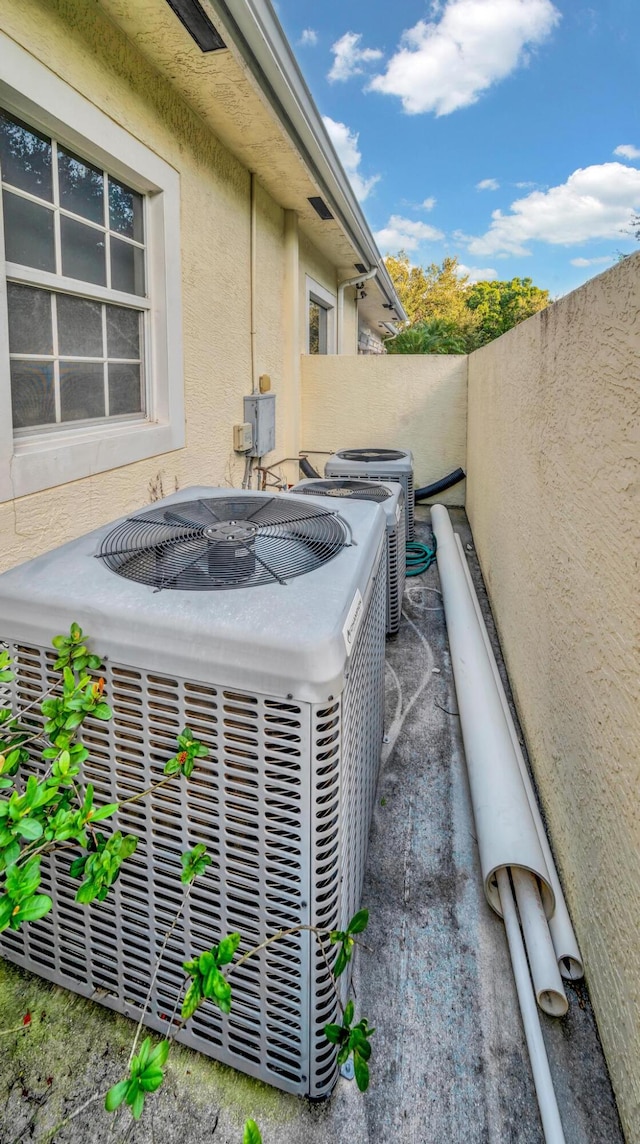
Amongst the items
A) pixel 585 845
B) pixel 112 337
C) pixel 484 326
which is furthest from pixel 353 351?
pixel 484 326

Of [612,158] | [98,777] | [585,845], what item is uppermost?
[612,158]

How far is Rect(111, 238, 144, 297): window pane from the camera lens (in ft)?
10.5

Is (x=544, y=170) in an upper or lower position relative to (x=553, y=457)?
upper

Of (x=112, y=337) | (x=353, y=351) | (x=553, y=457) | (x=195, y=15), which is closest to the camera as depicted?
(x=553, y=457)

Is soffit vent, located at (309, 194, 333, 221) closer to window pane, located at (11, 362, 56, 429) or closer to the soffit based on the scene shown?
the soffit

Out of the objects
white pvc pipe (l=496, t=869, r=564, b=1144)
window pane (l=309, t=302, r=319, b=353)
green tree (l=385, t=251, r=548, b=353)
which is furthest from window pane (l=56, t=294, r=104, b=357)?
green tree (l=385, t=251, r=548, b=353)

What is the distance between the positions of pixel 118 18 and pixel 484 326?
2612cm

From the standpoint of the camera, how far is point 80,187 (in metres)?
2.87

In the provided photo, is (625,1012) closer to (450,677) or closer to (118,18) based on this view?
(450,677)

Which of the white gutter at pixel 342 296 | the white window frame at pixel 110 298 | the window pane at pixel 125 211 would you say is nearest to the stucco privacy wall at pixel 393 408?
the white gutter at pixel 342 296

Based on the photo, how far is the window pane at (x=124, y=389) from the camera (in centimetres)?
329

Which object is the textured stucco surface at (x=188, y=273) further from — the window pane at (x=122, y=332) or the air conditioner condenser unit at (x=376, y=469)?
the air conditioner condenser unit at (x=376, y=469)

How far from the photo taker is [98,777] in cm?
139

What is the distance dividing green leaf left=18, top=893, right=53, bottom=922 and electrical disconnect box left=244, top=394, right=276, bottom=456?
4.52 meters
